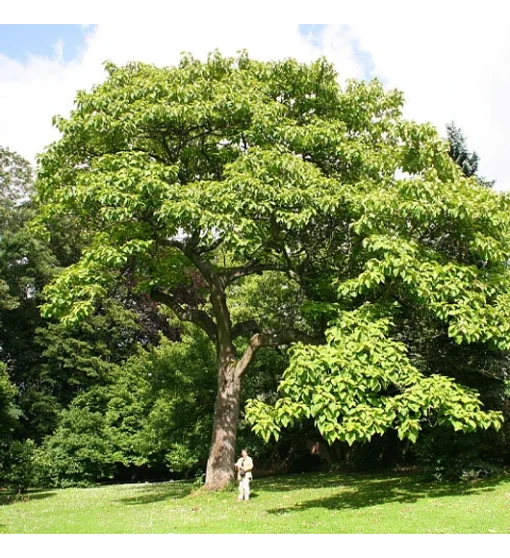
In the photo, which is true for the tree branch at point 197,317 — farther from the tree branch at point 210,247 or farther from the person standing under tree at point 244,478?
the person standing under tree at point 244,478

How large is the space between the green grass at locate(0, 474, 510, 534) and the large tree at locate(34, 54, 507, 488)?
Result: 1.87m

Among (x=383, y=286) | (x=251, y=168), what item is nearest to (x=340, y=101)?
(x=251, y=168)

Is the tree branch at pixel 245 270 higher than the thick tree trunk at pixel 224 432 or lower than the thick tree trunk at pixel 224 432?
higher

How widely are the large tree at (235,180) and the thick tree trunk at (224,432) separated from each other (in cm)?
3

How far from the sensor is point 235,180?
1239cm

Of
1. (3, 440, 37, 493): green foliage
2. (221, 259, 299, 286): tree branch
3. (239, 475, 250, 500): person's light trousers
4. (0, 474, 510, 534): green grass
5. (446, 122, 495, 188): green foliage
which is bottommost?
(0, 474, 510, 534): green grass

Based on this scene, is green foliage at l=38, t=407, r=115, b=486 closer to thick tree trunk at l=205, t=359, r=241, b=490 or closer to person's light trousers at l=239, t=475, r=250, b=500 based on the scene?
thick tree trunk at l=205, t=359, r=241, b=490

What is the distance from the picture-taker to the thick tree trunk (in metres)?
14.8

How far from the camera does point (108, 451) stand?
25.7m

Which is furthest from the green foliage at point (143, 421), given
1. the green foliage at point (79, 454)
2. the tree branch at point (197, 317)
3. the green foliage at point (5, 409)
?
the tree branch at point (197, 317)

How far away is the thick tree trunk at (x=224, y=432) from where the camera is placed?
14758 mm

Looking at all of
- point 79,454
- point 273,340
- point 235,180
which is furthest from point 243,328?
point 79,454

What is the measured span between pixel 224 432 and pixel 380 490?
428cm

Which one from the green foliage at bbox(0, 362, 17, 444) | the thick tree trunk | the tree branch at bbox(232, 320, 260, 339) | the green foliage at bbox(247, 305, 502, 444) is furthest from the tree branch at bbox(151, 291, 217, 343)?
the green foliage at bbox(0, 362, 17, 444)
